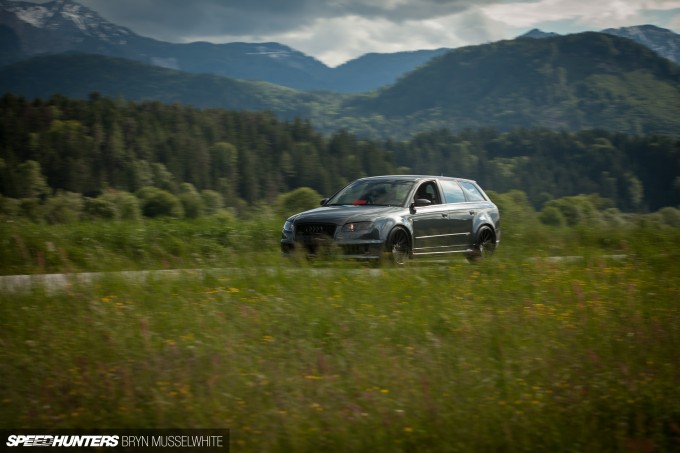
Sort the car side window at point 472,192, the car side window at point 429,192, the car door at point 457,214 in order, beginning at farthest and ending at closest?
the car side window at point 472,192, the car door at point 457,214, the car side window at point 429,192

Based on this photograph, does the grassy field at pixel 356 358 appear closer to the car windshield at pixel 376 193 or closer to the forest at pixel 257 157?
the car windshield at pixel 376 193

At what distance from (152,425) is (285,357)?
1.81 metres

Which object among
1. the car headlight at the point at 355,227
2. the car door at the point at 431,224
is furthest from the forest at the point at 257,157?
the car headlight at the point at 355,227


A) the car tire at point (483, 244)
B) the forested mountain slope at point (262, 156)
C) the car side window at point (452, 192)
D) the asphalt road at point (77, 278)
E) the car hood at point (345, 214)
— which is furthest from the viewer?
the forested mountain slope at point (262, 156)

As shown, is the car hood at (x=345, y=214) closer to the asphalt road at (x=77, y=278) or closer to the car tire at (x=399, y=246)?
the car tire at (x=399, y=246)

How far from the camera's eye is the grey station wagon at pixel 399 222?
40.6 feet

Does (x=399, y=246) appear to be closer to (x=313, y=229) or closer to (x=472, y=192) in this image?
(x=313, y=229)

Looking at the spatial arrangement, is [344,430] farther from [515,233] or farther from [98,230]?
[515,233]

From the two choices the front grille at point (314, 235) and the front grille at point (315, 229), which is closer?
the front grille at point (314, 235)

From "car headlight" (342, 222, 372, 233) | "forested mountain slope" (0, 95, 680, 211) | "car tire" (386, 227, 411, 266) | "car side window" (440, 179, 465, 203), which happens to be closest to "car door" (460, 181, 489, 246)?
"car side window" (440, 179, 465, 203)

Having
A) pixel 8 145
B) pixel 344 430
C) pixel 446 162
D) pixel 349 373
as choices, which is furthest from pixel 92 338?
pixel 446 162

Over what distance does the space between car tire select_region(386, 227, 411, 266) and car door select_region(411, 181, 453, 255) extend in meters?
0.18

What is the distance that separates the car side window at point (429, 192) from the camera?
14039mm

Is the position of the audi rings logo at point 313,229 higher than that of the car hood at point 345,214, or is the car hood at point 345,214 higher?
the car hood at point 345,214
